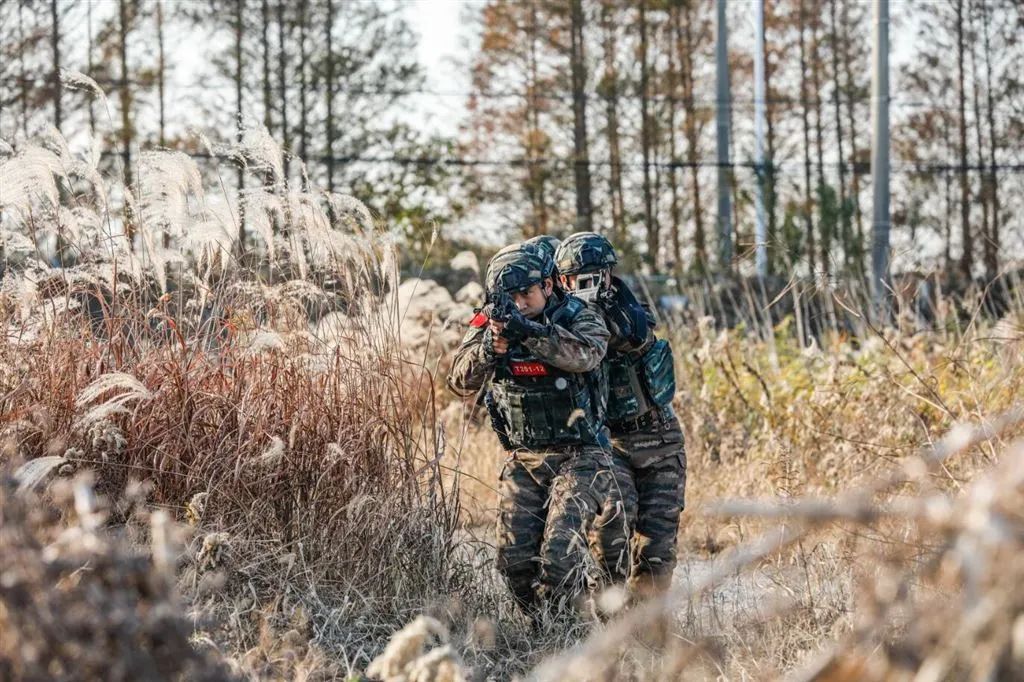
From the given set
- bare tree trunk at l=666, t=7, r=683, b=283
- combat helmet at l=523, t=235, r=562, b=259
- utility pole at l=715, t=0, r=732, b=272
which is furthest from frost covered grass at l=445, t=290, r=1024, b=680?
bare tree trunk at l=666, t=7, r=683, b=283

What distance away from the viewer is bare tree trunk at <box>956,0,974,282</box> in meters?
23.6

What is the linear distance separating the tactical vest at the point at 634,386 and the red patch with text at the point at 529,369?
22.4 inches

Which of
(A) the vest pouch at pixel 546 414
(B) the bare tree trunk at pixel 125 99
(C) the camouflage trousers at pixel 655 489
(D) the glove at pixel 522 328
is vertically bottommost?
(C) the camouflage trousers at pixel 655 489

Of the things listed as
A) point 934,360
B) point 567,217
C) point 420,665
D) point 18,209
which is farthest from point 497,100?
point 420,665

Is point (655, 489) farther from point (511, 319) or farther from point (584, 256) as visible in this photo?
point (511, 319)

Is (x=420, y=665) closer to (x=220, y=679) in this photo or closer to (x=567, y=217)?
(x=220, y=679)

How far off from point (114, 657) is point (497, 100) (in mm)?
19676

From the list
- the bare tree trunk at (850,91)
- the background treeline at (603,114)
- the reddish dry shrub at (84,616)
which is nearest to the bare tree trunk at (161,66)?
the background treeline at (603,114)

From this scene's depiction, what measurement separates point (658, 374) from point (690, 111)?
1807cm

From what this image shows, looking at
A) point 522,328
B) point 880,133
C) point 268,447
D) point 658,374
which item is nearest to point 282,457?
point 268,447

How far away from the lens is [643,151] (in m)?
22.2

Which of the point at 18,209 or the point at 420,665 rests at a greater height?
the point at 18,209

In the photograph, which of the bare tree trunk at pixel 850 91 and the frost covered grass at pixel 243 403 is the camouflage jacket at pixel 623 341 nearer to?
the frost covered grass at pixel 243 403

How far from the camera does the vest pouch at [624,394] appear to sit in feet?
17.8
